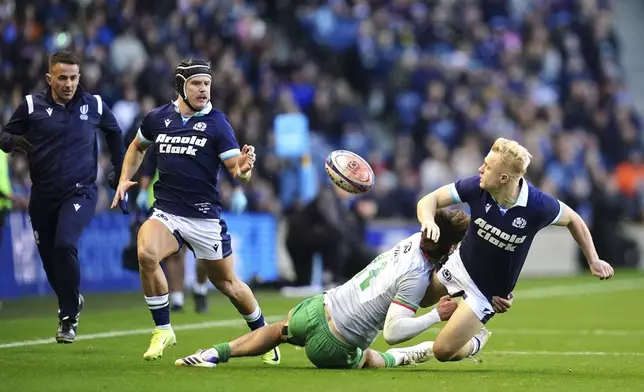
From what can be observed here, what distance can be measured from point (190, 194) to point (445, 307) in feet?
7.45

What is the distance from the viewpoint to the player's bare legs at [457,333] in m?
9.38

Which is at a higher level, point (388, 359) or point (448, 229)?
point (448, 229)

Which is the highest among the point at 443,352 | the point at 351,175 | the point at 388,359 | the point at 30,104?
the point at 30,104

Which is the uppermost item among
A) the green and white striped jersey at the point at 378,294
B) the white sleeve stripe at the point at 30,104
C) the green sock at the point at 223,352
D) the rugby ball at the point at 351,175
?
the white sleeve stripe at the point at 30,104

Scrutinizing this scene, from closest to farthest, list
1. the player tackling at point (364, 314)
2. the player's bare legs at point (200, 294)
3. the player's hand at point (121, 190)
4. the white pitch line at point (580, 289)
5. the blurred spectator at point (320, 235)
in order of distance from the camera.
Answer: the player tackling at point (364, 314) < the player's hand at point (121, 190) < the player's bare legs at point (200, 294) < the white pitch line at point (580, 289) < the blurred spectator at point (320, 235)

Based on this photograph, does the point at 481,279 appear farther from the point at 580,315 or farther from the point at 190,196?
the point at 580,315

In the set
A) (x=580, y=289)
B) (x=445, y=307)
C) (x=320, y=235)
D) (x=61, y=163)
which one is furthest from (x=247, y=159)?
(x=580, y=289)

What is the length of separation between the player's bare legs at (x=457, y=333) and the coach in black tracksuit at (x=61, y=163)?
3514mm

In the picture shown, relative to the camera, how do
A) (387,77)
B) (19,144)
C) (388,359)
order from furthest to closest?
(387,77), (19,144), (388,359)

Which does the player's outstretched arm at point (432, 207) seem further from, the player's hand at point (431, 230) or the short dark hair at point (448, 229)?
the short dark hair at point (448, 229)

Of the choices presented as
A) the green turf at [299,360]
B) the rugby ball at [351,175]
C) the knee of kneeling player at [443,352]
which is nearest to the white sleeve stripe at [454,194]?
the rugby ball at [351,175]

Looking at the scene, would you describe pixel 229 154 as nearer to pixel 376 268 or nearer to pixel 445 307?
pixel 376 268

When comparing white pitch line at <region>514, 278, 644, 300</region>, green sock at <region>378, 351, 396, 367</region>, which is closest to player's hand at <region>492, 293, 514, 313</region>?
green sock at <region>378, 351, 396, 367</region>

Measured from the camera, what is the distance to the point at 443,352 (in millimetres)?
9414
